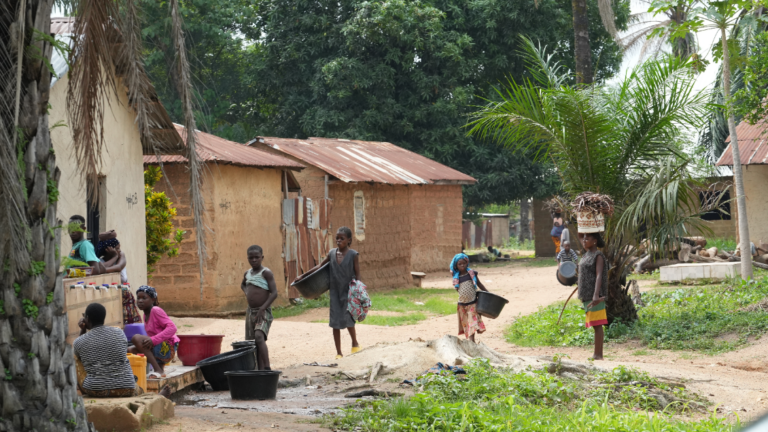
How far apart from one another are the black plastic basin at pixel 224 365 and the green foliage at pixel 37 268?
328 centimetres

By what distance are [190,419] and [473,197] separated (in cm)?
2255

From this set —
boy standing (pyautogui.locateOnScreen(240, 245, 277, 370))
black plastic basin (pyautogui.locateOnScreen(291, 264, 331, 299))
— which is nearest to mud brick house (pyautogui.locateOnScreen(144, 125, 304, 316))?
black plastic basin (pyautogui.locateOnScreen(291, 264, 331, 299))

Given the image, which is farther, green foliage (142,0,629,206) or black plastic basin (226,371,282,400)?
green foliage (142,0,629,206)

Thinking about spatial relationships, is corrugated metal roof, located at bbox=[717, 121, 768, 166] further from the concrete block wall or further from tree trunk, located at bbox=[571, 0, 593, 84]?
the concrete block wall

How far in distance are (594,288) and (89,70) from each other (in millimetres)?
6047

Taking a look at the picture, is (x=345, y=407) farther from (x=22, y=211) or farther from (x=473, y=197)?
(x=473, y=197)

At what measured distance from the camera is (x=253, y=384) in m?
6.73

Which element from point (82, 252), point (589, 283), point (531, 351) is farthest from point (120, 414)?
point (531, 351)

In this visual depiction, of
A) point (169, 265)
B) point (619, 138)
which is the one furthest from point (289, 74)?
point (619, 138)

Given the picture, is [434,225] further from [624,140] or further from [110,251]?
[110,251]

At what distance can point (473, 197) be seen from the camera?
2764cm

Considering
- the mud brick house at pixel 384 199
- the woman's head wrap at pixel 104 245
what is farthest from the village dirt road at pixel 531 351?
the mud brick house at pixel 384 199

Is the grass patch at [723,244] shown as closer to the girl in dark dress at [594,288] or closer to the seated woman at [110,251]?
the girl in dark dress at [594,288]

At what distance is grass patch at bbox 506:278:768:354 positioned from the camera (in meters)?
9.51
